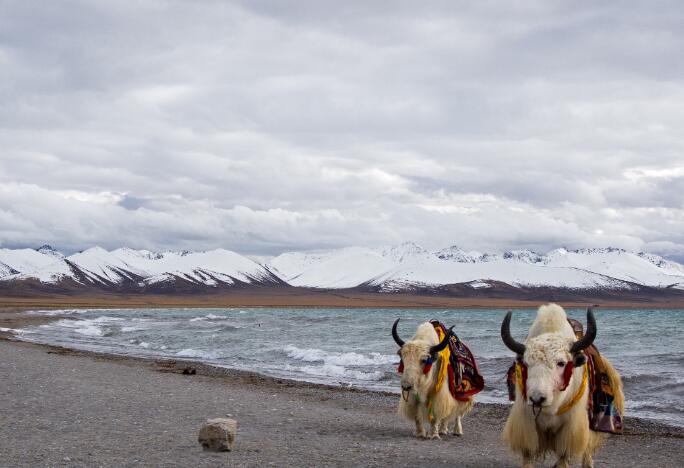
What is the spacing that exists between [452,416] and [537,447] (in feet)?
11.0

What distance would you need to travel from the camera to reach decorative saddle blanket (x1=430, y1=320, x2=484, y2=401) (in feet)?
33.4

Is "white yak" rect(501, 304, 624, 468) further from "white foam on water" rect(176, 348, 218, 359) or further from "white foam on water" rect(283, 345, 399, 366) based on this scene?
"white foam on water" rect(176, 348, 218, 359)

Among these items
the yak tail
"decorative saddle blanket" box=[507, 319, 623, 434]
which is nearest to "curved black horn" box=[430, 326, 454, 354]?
"decorative saddle blanket" box=[507, 319, 623, 434]

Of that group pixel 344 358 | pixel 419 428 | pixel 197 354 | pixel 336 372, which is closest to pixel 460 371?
pixel 419 428

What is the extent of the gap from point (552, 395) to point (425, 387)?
138 inches

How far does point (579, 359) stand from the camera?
650 centimetres

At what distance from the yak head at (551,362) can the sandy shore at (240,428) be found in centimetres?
211

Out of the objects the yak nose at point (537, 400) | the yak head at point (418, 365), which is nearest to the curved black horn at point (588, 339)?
the yak nose at point (537, 400)

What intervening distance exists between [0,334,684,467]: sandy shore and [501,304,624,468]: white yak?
1.43 m

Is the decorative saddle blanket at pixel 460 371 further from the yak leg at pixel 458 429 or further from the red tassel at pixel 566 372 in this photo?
the red tassel at pixel 566 372

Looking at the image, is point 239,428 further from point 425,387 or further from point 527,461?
point 527,461

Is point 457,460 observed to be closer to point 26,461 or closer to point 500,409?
point 26,461

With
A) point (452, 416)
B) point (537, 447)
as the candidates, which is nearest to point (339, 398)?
point (452, 416)

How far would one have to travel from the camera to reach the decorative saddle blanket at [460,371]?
401 inches
